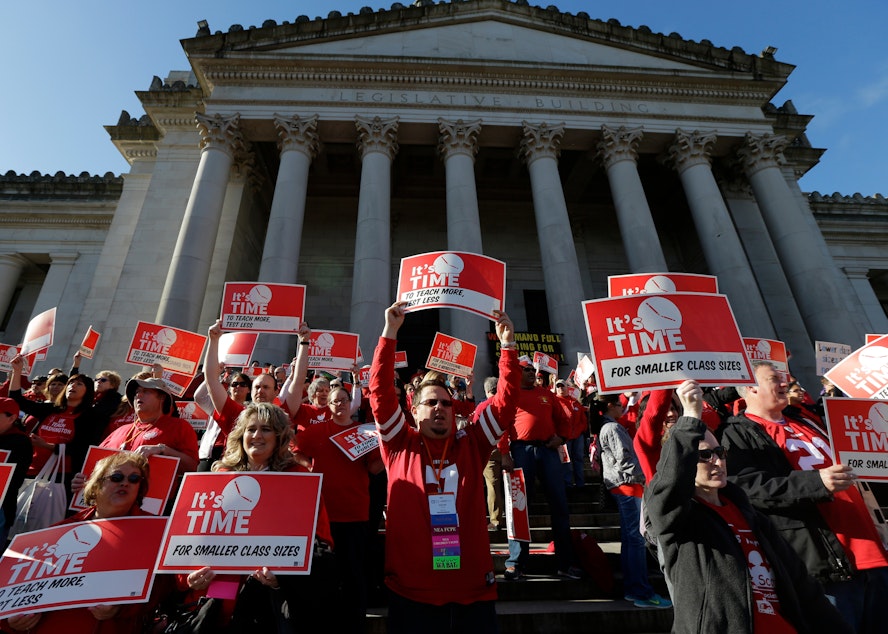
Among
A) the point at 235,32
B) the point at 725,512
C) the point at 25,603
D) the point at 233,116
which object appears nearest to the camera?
the point at 25,603

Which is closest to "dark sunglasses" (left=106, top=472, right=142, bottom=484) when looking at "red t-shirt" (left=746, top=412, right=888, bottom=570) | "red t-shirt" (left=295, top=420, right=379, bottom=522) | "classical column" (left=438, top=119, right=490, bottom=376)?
"red t-shirt" (left=295, top=420, right=379, bottom=522)

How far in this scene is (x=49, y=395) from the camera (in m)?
6.71

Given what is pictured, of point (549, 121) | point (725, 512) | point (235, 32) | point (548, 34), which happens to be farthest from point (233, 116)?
point (725, 512)

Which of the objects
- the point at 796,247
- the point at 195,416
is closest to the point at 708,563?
the point at 195,416

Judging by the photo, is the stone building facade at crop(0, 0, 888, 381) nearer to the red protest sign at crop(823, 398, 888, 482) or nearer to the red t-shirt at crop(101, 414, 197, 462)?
the red t-shirt at crop(101, 414, 197, 462)

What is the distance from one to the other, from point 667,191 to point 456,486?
84.5ft

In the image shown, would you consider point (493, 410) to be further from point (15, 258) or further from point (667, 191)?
point (15, 258)

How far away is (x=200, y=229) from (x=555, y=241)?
12423 mm

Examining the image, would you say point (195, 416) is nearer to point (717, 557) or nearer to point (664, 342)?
point (664, 342)

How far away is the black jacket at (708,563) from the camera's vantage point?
247 cm

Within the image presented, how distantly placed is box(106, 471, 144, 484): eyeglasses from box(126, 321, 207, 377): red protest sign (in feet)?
20.0

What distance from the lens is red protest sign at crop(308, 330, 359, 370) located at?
368 inches

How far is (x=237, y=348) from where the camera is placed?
9297mm

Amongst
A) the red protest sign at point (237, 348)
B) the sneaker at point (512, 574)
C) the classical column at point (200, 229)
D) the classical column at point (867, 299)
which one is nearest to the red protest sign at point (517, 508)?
the sneaker at point (512, 574)
